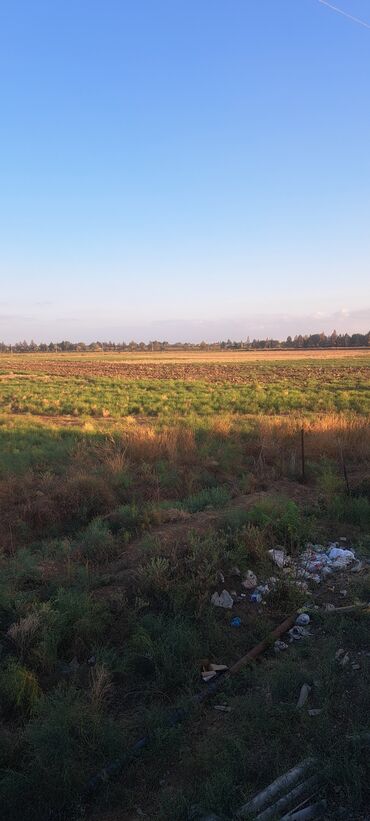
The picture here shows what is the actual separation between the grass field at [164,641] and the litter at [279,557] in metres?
0.16

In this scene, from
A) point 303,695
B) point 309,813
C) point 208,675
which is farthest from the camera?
point 208,675

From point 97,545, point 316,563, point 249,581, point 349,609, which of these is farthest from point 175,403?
point 349,609

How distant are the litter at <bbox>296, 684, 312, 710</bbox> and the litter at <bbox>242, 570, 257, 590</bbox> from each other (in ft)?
6.26

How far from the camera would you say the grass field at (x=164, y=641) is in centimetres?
339

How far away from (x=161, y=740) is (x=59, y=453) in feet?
31.4

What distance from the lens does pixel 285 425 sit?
14.0 meters

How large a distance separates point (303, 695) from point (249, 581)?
209cm

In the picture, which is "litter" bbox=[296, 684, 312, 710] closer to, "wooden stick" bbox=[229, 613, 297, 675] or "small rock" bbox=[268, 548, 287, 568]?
"wooden stick" bbox=[229, 613, 297, 675]

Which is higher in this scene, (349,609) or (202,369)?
(202,369)

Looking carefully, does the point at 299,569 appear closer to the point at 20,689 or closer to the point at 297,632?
the point at 297,632

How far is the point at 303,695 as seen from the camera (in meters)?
4.00

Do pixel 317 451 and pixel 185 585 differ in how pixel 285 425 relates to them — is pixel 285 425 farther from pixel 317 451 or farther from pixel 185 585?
pixel 185 585

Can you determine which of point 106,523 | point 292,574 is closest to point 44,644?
point 292,574

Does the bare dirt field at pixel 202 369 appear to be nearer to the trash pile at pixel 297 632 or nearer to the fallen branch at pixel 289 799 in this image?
the trash pile at pixel 297 632
